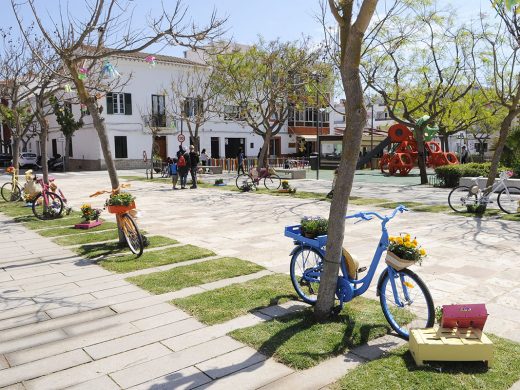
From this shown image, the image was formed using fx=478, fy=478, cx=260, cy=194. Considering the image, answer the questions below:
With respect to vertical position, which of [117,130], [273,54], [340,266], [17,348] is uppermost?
[273,54]

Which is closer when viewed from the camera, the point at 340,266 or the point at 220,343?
the point at 220,343

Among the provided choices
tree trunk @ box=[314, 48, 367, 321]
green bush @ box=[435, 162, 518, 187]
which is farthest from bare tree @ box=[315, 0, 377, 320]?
green bush @ box=[435, 162, 518, 187]

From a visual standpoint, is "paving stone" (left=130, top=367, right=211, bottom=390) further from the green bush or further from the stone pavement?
the green bush

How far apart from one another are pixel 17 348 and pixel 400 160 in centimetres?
2502

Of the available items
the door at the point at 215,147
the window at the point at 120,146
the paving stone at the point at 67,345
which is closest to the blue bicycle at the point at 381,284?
the paving stone at the point at 67,345

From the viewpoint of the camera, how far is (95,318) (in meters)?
5.04

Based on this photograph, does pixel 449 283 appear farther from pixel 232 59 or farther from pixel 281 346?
pixel 232 59

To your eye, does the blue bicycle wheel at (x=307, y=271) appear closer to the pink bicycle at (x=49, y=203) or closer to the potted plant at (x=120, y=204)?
the potted plant at (x=120, y=204)

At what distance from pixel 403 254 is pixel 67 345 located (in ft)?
10.3

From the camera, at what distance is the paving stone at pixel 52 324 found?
4.67 m

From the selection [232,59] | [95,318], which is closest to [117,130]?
[232,59]

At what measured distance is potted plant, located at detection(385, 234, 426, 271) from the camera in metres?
4.22

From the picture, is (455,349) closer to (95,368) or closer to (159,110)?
(95,368)

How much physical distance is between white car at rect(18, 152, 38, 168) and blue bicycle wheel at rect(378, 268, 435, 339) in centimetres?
3837
